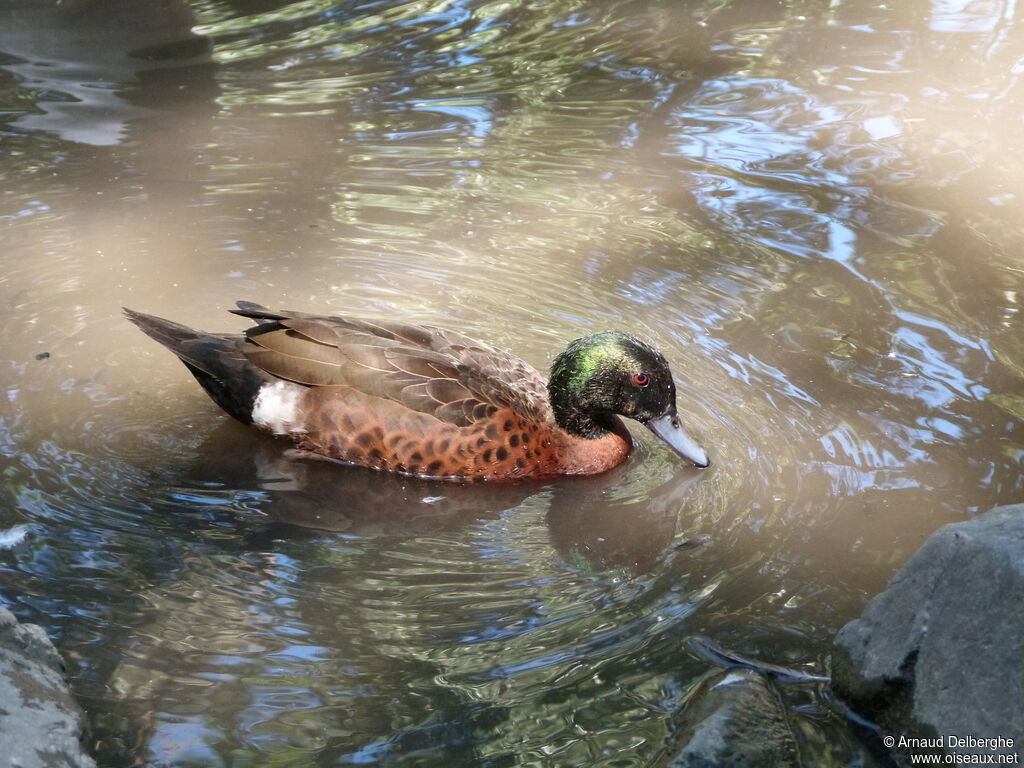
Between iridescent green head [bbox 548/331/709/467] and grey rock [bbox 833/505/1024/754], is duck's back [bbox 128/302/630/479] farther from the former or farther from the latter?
Answer: grey rock [bbox 833/505/1024/754]

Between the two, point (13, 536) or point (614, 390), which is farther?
point (614, 390)

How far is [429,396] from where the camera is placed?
5648mm

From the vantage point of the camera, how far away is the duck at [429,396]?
5.65m

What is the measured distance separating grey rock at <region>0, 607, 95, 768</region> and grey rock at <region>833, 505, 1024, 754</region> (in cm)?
252

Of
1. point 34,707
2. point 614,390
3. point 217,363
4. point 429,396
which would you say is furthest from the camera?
point 217,363

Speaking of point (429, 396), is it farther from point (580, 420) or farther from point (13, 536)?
point (13, 536)

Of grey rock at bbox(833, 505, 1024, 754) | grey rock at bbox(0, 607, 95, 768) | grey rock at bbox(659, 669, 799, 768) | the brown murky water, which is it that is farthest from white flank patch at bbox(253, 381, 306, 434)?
grey rock at bbox(833, 505, 1024, 754)

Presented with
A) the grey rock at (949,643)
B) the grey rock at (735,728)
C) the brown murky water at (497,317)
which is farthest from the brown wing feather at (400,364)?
the grey rock at (949,643)

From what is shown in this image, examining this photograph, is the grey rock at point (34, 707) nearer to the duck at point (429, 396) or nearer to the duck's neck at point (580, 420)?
the duck at point (429, 396)

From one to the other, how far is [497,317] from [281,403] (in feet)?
5.29

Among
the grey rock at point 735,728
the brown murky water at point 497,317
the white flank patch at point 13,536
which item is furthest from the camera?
the white flank patch at point 13,536

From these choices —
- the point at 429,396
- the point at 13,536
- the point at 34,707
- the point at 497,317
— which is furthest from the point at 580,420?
the point at 34,707

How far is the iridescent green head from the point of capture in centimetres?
567

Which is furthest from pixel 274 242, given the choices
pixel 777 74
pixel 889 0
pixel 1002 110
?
pixel 889 0
